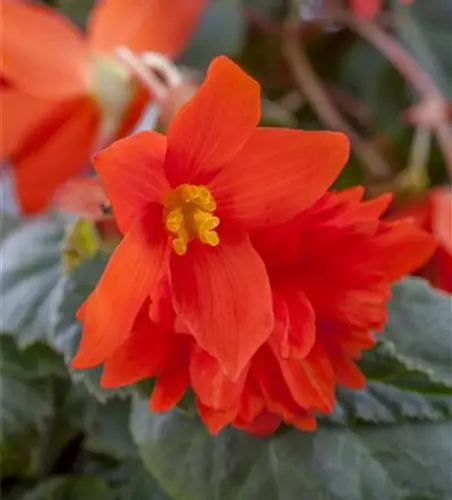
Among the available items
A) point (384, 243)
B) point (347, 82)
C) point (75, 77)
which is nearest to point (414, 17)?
point (347, 82)

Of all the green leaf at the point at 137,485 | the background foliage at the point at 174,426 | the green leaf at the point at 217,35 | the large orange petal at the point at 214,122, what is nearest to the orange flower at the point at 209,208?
the large orange petal at the point at 214,122

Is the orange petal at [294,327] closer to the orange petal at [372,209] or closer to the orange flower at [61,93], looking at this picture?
the orange petal at [372,209]

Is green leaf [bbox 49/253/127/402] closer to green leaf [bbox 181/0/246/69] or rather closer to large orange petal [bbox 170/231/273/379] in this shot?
large orange petal [bbox 170/231/273/379]

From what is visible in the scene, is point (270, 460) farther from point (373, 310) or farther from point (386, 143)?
point (386, 143)

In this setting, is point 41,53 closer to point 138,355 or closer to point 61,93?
point 61,93

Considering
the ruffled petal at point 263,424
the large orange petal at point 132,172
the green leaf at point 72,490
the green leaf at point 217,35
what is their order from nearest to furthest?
the large orange petal at point 132,172, the ruffled petal at point 263,424, the green leaf at point 72,490, the green leaf at point 217,35

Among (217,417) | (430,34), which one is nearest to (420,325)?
(217,417)

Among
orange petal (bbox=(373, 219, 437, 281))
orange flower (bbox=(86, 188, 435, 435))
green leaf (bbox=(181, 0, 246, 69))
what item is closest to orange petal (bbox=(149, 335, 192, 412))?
orange flower (bbox=(86, 188, 435, 435))
